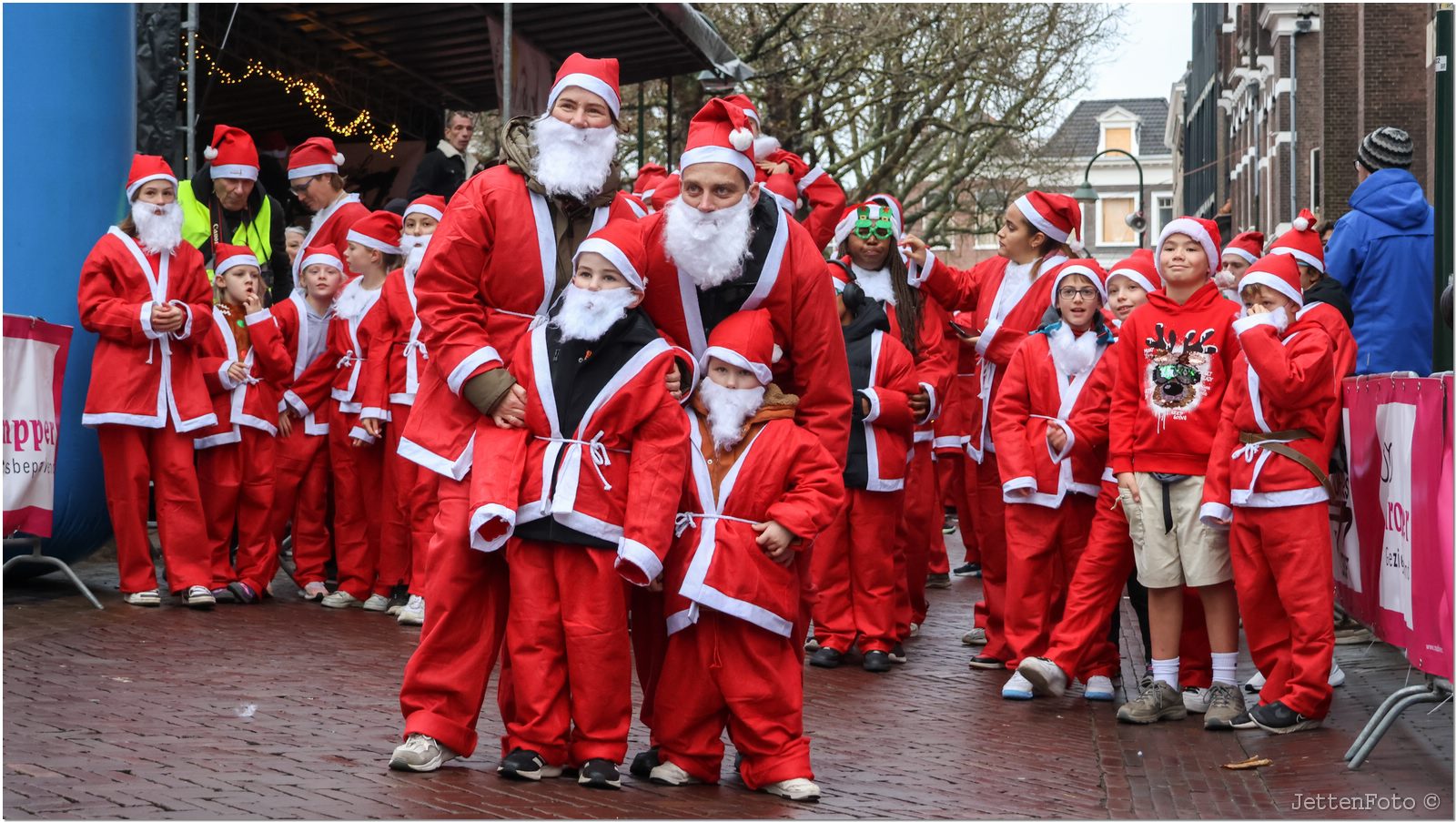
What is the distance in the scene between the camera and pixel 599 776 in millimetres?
5621

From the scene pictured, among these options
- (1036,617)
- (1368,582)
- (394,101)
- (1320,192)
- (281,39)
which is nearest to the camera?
(1368,582)

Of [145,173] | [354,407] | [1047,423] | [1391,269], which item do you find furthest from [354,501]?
[1391,269]

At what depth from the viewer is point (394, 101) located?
19.8 metres

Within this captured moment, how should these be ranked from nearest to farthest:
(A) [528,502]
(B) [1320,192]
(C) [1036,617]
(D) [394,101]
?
1. (A) [528,502]
2. (C) [1036,617]
3. (D) [394,101]
4. (B) [1320,192]

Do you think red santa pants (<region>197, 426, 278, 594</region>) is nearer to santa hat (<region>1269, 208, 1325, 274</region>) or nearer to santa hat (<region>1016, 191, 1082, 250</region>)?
santa hat (<region>1016, 191, 1082, 250</region>)

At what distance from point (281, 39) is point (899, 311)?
32.0ft

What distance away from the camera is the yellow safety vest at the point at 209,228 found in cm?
1156

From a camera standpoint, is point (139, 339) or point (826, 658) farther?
point (139, 339)

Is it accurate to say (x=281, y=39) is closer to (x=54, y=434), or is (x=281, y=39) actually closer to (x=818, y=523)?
(x=54, y=434)

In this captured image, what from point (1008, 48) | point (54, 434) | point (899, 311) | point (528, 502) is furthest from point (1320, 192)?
point (528, 502)

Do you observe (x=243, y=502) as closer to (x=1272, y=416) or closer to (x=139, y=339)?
(x=139, y=339)

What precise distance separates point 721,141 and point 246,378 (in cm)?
492

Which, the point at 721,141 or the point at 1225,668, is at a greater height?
the point at 721,141

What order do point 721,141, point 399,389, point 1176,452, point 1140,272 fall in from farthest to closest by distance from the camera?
point 399,389 < point 1140,272 < point 1176,452 < point 721,141
